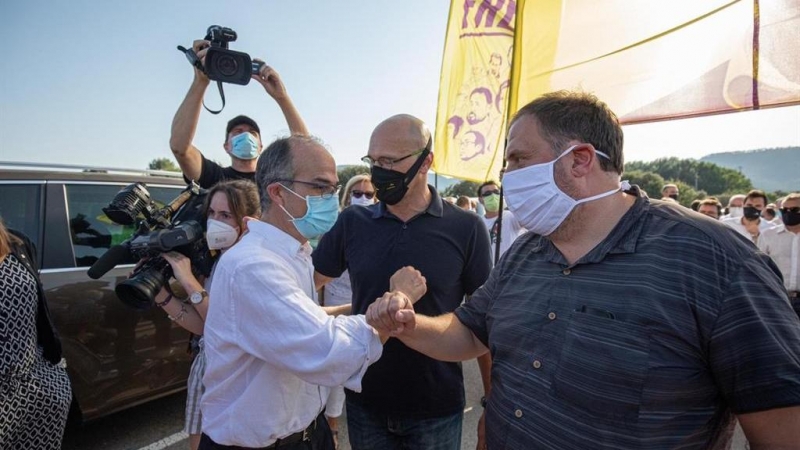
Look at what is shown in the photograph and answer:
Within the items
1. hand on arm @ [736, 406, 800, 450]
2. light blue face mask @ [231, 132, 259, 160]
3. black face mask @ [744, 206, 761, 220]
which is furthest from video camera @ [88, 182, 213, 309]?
black face mask @ [744, 206, 761, 220]

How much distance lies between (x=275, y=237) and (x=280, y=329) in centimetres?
39

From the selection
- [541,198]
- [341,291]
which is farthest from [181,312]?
[541,198]

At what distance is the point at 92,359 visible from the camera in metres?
2.96

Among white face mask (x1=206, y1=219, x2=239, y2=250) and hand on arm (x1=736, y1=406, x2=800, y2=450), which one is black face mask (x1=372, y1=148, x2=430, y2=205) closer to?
white face mask (x1=206, y1=219, x2=239, y2=250)

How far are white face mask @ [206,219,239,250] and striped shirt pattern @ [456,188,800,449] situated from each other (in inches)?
68.3

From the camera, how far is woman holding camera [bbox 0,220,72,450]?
6.43 ft

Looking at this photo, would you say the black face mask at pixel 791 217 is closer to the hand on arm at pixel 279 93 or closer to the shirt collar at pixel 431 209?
the shirt collar at pixel 431 209

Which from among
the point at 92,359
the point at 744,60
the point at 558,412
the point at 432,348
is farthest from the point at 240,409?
the point at 744,60

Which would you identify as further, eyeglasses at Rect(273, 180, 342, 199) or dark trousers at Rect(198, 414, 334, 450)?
eyeglasses at Rect(273, 180, 342, 199)

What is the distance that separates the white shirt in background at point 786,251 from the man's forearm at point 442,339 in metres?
4.90

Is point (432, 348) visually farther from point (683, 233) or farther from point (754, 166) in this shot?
point (754, 166)

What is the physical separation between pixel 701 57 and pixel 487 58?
1.46m

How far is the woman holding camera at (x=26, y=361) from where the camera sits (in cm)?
196

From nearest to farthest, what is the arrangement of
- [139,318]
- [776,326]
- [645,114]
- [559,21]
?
[776,326], [645,114], [559,21], [139,318]
